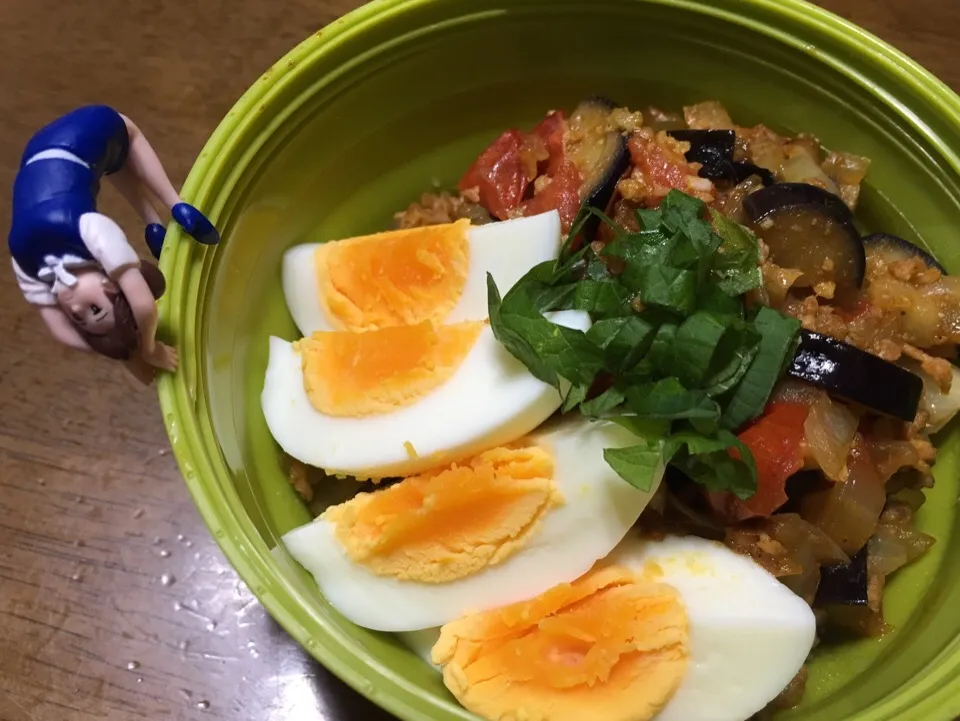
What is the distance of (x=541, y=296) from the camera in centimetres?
145

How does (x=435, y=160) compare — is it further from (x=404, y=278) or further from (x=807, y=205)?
(x=807, y=205)

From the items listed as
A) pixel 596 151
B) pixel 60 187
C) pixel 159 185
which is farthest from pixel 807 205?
pixel 60 187

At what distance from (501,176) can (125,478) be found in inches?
46.3

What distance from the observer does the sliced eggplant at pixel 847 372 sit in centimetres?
138

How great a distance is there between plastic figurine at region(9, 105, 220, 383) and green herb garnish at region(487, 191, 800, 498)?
609mm

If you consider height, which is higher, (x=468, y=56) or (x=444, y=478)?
(x=468, y=56)

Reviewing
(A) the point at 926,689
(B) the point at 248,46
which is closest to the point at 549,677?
(A) the point at 926,689

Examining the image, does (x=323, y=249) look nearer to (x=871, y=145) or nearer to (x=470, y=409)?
(x=470, y=409)

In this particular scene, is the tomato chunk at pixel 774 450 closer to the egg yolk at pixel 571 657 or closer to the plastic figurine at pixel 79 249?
the egg yolk at pixel 571 657

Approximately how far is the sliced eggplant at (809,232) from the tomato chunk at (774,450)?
32 centimetres

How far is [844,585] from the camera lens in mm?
1481

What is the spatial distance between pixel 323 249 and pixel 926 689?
140 cm

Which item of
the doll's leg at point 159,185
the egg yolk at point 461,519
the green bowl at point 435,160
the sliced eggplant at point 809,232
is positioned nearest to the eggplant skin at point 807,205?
the sliced eggplant at point 809,232

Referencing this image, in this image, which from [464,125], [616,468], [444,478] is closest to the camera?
[616,468]
